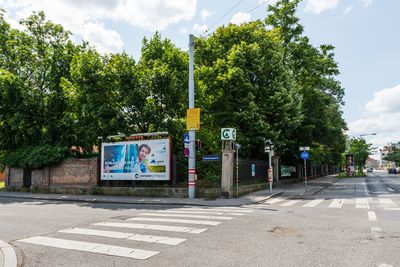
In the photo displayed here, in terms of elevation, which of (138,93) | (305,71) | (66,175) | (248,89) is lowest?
(66,175)

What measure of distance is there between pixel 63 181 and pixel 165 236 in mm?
19237

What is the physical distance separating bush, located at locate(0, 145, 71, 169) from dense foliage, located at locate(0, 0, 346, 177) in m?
0.08

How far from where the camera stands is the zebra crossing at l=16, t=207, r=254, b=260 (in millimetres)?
7336

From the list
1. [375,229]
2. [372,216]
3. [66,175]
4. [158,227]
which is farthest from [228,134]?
[66,175]

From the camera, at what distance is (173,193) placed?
20.9 metres

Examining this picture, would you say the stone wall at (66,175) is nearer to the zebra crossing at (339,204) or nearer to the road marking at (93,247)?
the zebra crossing at (339,204)

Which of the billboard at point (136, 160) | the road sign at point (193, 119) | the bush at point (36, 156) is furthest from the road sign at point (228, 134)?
the bush at point (36, 156)

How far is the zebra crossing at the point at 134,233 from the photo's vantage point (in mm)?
7336

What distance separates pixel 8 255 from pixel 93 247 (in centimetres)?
157

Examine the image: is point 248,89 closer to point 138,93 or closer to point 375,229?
point 138,93

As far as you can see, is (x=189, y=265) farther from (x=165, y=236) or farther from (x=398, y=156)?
(x=398, y=156)

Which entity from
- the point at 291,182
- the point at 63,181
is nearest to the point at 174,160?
the point at 63,181

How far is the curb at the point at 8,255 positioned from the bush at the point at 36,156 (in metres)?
18.7

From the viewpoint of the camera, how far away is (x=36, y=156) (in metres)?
25.9
